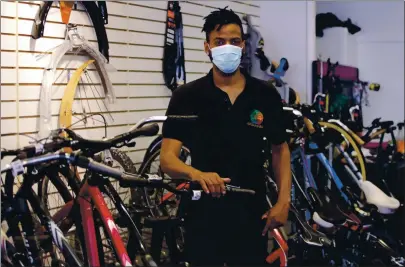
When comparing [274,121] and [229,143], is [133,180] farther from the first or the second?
[274,121]

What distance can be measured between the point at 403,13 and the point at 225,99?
5.42m

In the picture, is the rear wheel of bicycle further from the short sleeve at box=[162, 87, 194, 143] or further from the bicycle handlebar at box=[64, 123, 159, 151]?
the short sleeve at box=[162, 87, 194, 143]

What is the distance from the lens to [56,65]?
3.32 m

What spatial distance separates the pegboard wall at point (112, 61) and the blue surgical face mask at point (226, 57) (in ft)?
3.77

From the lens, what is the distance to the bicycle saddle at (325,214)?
3584 mm

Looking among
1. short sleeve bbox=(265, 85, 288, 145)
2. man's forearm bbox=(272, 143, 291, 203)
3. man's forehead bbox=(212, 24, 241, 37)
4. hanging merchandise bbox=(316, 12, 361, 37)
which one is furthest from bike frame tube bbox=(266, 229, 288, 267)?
hanging merchandise bbox=(316, 12, 361, 37)

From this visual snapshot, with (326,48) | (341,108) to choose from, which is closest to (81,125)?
(341,108)

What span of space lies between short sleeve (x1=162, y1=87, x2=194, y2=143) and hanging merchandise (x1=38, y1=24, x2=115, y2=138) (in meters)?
0.91

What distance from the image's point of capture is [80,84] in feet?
11.6

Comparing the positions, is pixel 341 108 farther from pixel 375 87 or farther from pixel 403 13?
pixel 403 13

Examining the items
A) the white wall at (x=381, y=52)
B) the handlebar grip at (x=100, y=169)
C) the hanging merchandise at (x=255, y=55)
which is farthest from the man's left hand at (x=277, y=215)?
the white wall at (x=381, y=52)

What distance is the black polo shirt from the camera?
8.98ft

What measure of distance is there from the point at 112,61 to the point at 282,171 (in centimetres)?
160

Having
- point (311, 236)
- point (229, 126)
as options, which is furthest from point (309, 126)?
point (229, 126)
